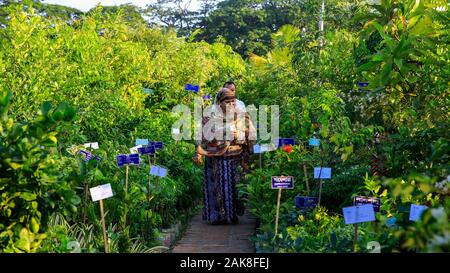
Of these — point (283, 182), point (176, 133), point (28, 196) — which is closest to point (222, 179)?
point (176, 133)

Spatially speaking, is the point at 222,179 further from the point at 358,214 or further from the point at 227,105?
the point at 358,214

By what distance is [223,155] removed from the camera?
24.9ft

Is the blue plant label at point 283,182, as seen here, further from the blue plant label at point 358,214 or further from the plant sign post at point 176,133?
the plant sign post at point 176,133

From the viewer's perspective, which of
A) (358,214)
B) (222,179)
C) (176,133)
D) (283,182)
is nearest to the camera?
(358,214)

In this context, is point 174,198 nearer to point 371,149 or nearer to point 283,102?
point 371,149

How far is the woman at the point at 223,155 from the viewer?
7574mm

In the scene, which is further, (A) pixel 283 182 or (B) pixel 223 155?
(B) pixel 223 155

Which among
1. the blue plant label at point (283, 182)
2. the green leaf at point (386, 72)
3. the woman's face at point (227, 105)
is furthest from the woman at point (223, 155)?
the blue plant label at point (283, 182)

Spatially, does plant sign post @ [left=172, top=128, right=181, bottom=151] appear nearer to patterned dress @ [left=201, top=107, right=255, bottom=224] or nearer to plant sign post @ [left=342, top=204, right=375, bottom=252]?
patterned dress @ [left=201, top=107, right=255, bottom=224]

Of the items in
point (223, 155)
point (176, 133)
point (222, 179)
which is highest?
point (176, 133)

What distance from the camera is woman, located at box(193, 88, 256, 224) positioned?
24.8 feet
